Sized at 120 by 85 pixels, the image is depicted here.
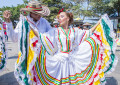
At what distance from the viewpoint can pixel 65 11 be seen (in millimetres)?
2746

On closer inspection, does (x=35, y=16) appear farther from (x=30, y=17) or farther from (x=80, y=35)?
(x=80, y=35)

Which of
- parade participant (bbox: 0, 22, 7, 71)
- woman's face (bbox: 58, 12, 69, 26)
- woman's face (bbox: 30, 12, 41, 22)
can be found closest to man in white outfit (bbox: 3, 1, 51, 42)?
woman's face (bbox: 30, 12, 41, 22)

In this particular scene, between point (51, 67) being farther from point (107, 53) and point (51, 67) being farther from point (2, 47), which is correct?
point (2, 47)

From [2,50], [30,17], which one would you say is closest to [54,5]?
[2,50]

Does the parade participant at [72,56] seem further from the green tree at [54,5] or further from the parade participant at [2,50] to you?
the green tree at [54,5]

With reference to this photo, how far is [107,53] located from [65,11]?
111cm

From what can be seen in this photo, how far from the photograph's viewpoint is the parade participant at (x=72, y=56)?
8.05 feet

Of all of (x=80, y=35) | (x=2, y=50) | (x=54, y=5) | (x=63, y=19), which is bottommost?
(x=2, y=50)

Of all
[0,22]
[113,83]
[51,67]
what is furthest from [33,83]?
[113,83]

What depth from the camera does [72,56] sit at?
259 centimetres

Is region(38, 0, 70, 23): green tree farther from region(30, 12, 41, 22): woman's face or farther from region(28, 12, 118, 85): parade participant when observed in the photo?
region(28, 12, 118, 85): parade participant

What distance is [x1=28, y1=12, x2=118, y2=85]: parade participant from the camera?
2.46m

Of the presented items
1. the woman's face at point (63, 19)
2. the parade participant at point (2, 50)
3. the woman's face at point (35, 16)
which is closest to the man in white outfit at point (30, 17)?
the woman's face at point (35, 16)

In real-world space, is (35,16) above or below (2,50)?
above
